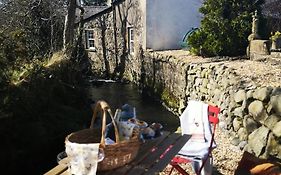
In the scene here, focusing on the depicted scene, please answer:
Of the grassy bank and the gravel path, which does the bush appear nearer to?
the grassy bank

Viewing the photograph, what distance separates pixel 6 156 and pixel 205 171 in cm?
389

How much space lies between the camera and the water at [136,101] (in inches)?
458

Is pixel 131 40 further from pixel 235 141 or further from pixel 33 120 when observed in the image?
pixel 235 141

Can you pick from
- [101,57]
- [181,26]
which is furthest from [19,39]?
[101,57]

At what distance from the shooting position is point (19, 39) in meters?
8.38

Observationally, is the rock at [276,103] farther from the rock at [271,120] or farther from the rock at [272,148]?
the rock at [272,148]

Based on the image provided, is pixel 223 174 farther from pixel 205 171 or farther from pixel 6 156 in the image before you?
pixel 6 156

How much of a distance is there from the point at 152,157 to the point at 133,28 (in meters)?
16.2

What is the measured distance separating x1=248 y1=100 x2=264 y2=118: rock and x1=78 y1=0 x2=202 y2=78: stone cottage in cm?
1137

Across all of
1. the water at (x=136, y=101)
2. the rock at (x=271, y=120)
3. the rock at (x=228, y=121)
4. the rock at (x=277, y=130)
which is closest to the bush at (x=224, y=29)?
the water at (x=136, y=101)

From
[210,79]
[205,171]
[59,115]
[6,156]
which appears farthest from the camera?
[210,79]

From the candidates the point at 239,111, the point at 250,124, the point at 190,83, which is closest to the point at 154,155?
the point at 250,124

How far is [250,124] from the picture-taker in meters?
6.22

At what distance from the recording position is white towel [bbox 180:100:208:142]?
169 inches
